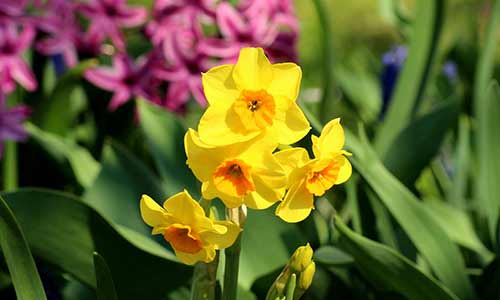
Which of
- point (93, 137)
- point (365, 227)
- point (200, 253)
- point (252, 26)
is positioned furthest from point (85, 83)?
point (200, 253)

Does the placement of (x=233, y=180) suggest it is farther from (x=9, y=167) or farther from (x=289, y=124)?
(x=9, y=167)

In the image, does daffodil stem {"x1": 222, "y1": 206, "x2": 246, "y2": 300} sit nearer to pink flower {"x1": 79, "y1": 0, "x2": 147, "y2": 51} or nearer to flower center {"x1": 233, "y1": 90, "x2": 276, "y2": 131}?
flower center {"x1": 233, "y1": 90, "x2": 276, "y2": 131}

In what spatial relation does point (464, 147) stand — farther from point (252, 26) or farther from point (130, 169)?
point (130, 169)

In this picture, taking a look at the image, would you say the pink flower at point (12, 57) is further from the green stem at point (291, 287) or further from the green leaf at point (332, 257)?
the green stem at point (291, 287)

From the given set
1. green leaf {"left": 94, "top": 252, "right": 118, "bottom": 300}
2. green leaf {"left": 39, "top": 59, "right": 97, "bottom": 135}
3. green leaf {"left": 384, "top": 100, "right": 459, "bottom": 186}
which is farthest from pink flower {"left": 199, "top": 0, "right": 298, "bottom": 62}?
green leaf {"left": 94, "top": 252, "right": 118, "bottom": 300}

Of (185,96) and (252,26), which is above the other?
(252,26)

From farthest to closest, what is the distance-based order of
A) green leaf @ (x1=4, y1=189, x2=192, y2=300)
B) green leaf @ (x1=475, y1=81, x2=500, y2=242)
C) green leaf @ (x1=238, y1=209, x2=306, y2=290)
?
1. green leaf @ (x1=475, y1=81, x2=500, y2=242)
2. green leaf @ (x1=238, y1=209, x2=306, y2=290)
3. green leaf @ (x1=4, y1=189, x2=192, y2=300)

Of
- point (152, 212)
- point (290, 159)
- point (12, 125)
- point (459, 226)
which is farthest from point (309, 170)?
point (12, 125)
